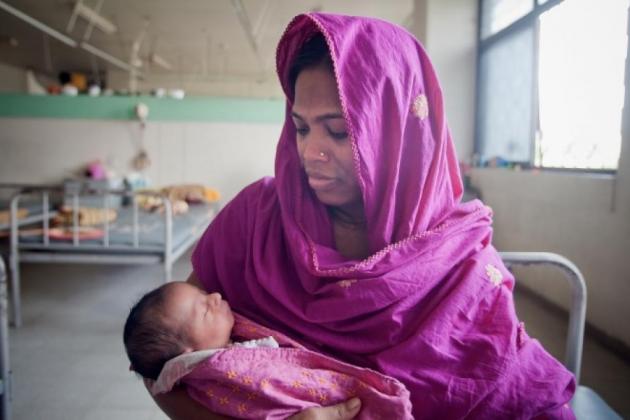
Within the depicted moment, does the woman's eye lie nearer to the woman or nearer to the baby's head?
the woman

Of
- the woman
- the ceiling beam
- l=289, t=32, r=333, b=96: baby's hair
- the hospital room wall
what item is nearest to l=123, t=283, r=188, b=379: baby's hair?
the woman

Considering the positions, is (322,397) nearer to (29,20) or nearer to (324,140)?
(324,140)

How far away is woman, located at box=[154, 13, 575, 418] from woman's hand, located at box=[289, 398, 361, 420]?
9 cm

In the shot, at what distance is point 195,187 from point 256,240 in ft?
16.1

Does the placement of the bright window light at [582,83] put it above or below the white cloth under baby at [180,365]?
above

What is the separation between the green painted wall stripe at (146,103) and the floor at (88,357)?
100 inches

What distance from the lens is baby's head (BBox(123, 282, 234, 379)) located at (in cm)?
92

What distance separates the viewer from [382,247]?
35.7 inches

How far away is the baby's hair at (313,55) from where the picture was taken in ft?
3.07

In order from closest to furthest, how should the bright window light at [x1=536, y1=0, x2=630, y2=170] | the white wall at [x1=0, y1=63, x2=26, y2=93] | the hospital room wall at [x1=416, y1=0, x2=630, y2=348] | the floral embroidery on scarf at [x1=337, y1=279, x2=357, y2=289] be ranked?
1. the floral embroidery on scarf at [x1=337, y1=279, x2=357, y2=289]
2. the hospital room wall at [x1=416, y1=0, x2=630, y2=348]
3. the bright window light at [x1=536, y1=0, x2=630, y2=170]
4. the white wall at [x1=0, y1=63, x2=26, y2=93]

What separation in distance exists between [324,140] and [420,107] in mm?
224

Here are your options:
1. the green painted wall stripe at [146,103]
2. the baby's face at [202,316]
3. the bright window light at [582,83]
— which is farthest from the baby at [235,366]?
the green painted wall stripe at [146,103]

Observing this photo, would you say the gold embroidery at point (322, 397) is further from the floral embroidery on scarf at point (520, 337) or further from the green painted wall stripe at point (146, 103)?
the green painted wall stripe at point (146, 103)

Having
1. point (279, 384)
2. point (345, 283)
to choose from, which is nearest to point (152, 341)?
point (279, 384)
